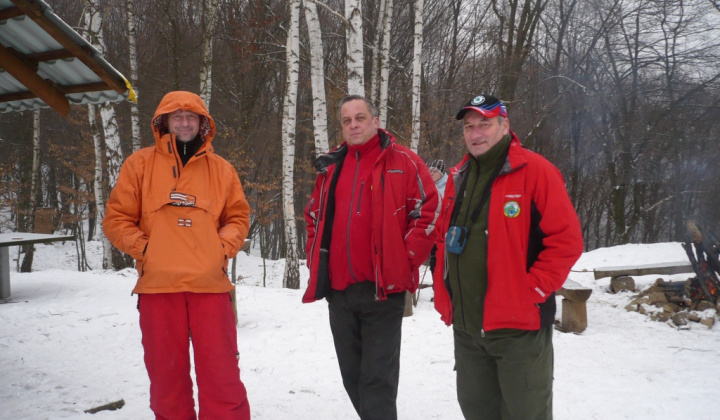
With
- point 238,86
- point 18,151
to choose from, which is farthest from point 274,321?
point 18,151

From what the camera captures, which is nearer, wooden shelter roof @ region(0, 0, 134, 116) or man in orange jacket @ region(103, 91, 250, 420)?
man in orange jacket @ region(103, 91, 250, 420)

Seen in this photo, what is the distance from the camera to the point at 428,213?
8.62ft

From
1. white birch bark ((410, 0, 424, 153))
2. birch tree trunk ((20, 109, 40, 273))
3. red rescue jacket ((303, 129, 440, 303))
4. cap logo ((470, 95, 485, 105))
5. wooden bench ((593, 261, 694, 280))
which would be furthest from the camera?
birch tree trunk ((20, 109, 40, 273))

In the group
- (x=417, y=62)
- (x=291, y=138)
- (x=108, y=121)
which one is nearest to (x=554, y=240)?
(x=291, y=138)

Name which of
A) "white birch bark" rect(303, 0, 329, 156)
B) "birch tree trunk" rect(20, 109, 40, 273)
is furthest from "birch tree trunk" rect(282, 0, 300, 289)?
"birch tree trunk" rect(20, 109, 40, 273)

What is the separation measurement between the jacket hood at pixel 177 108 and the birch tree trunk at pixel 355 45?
4644mm

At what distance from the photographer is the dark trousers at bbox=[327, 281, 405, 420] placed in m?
2.62

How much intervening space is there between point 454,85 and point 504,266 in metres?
16.5

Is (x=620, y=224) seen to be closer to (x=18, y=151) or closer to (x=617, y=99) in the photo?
(x=617, y=99)

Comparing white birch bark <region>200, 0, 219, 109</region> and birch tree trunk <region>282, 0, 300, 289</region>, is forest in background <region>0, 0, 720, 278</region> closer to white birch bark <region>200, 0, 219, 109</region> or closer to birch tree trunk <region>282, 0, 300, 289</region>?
white birch bark <region>200, 0, 219, 109</region>

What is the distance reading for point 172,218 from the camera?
271 cm

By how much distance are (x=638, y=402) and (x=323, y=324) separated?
11.1 feet

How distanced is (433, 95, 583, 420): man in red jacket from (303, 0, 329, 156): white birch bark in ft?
19.9

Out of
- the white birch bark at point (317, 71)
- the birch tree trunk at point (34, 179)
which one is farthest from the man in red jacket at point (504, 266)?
the birch tree trunk at point (34, 179)
